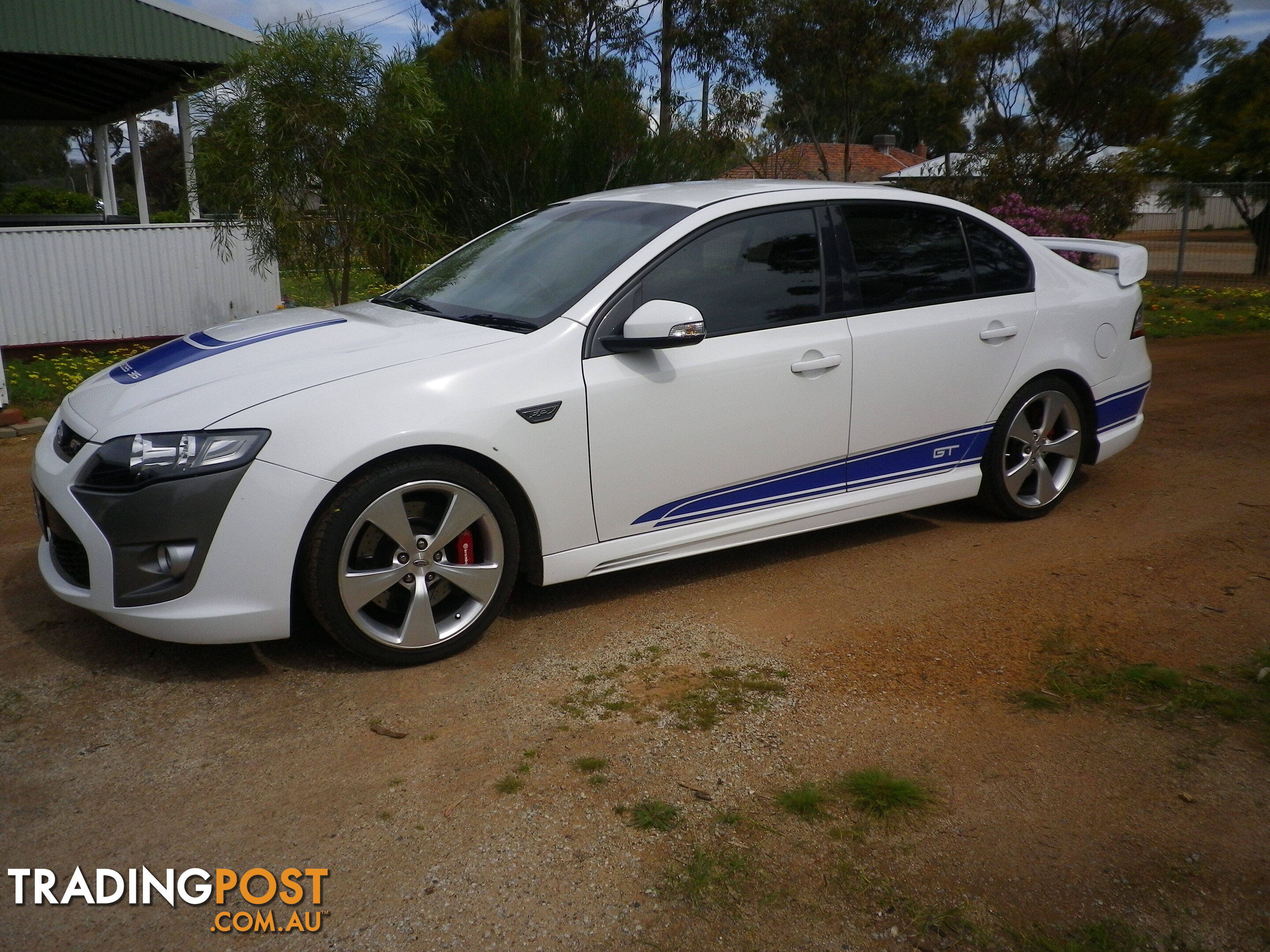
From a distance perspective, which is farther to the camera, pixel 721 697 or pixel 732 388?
pixel 732 388

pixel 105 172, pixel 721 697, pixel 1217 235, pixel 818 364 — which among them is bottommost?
pixel 721 697

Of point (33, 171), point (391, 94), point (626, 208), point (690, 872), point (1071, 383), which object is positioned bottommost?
point (690, 872)

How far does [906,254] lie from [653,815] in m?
3.03

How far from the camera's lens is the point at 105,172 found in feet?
53.8

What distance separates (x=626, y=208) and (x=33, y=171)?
2609 inches

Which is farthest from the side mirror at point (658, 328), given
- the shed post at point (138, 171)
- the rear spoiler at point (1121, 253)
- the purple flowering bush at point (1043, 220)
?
the purple flowering bush at point (1043, 220)

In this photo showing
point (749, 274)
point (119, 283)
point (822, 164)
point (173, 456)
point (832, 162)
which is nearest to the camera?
point (173, 456)

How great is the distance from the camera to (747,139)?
2514 centimetres

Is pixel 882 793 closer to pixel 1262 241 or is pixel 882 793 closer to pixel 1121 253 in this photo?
pixel 1121 253

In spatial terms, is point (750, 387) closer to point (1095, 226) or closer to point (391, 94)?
point (391, 94)

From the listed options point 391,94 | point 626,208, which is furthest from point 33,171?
point 626,208

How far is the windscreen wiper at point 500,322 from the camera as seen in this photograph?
4.25 m

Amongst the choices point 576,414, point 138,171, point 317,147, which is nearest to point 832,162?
point 138,171

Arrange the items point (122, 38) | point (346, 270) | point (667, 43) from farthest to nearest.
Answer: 1. point (667, 43)
2. point (122, 38)
3. point (346, 270)
